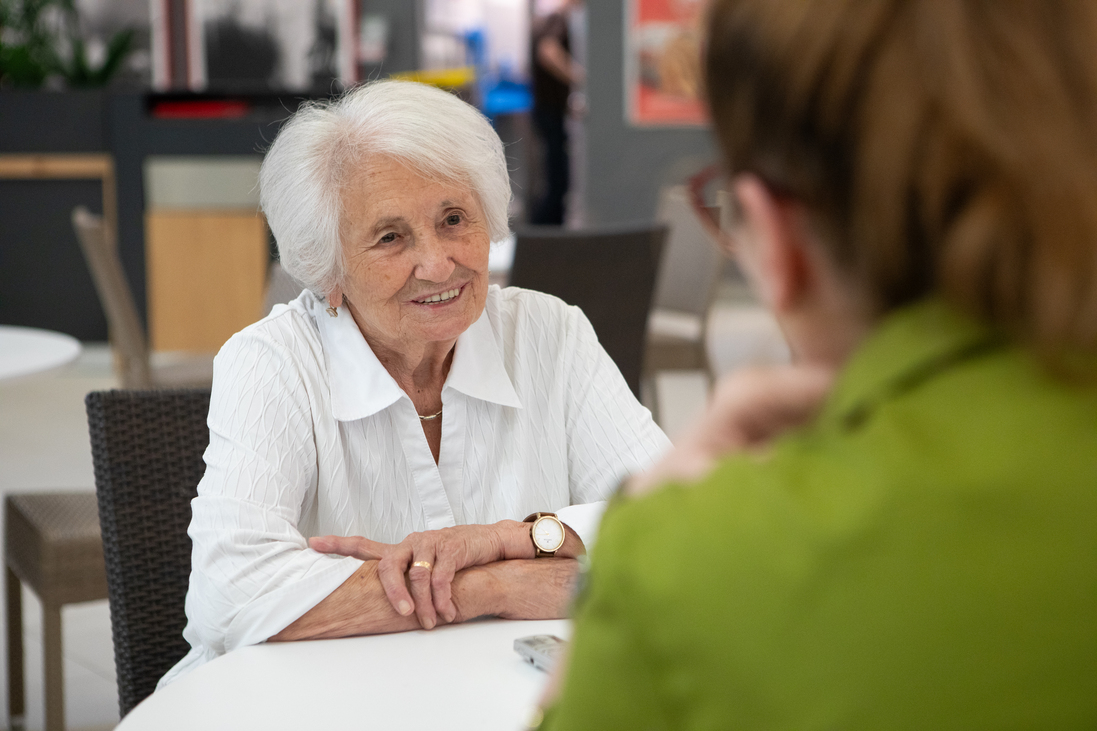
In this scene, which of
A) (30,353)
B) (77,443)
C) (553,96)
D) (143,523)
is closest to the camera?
(143,523)

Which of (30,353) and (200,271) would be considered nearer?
(30,353)

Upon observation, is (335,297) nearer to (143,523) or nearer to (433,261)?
(433,261)

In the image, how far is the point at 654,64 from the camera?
8.22 m

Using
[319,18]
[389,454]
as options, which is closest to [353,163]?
[389,454]

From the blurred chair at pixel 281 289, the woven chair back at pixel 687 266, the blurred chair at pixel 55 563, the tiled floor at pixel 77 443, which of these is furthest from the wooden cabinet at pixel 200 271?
the blurred chair at pixel 55 563

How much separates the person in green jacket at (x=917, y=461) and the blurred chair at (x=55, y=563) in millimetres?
2055

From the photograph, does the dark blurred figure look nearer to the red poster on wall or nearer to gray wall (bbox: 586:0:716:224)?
gray wall (bbox: 586:0:716:224)

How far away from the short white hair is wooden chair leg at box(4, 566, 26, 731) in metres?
1.36

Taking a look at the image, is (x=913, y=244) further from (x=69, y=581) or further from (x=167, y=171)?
(x=167, y=171)

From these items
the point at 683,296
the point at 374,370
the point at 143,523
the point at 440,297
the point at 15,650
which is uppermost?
the point at 440,297

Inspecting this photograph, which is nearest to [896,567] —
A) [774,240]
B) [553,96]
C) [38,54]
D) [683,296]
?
[774,240]

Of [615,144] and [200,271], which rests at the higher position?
[615,144]

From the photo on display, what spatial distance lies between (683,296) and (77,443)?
2.85m

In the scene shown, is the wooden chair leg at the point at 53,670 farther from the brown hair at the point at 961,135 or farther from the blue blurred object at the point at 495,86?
the blue blurred object at the point at 495,86
